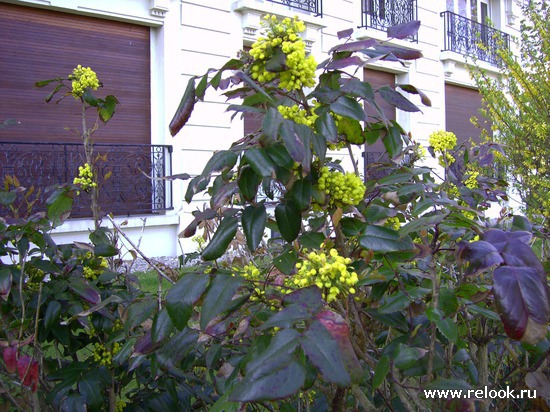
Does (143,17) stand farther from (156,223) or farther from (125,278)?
(125,278)

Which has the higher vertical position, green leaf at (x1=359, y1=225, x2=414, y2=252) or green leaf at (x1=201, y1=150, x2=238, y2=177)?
green leaf at (x1=201, y1=150, x2=238, y2=177)

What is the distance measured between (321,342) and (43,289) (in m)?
1.24

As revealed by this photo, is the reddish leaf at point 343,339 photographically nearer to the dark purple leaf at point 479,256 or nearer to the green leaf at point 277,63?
the dark purple leaf at point 479,256

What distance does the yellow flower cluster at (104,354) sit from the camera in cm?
176

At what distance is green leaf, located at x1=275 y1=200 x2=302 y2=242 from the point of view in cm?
126

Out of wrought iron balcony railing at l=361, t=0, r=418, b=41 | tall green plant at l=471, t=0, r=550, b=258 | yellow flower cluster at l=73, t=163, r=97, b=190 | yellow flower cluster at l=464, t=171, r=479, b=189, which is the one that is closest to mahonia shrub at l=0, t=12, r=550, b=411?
yellow flower cluster at l=73, t=163, r=97, b=190

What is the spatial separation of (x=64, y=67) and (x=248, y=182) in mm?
6814

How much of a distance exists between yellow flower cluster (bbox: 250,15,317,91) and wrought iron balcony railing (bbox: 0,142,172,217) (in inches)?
216

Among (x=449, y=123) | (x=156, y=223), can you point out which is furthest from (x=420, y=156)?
(x=449, y=123)

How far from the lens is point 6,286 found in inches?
66.6

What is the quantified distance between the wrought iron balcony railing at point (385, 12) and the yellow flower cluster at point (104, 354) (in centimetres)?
1056

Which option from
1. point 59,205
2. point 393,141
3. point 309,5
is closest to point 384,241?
point 393,141

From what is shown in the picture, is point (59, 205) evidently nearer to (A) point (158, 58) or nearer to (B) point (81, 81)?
(B) point (81, 81)

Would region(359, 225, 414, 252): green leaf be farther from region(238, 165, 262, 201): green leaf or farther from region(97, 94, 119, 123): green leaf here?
region(97, 94, 119, 123): green leaf
